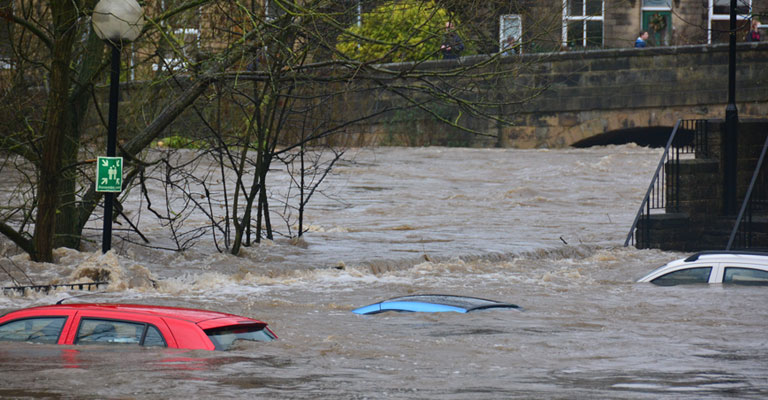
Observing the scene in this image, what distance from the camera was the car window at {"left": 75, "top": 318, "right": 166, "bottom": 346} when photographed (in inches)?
305

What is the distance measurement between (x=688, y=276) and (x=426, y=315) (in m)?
3.37

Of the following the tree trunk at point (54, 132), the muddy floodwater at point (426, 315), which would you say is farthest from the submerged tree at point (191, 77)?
the muddy floodwater at point (426, 315)

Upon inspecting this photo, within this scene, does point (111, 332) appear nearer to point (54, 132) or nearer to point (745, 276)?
point (745, 276)

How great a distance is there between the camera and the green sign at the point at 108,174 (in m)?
13.0

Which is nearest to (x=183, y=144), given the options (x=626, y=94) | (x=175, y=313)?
(x=175, y=313)

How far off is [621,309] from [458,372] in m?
4.74

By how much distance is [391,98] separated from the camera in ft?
127

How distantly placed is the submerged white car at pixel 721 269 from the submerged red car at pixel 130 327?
19.1 ft

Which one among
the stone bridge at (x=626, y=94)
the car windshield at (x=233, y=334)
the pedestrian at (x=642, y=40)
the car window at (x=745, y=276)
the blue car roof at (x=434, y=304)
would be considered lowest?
the blue car roof at (x=434, y=304)

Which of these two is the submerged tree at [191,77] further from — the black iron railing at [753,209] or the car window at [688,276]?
the black iron railing at [753,209]

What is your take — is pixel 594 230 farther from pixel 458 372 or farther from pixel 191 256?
pixel 458 372

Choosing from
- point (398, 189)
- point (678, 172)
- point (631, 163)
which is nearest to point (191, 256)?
point (678, 172)

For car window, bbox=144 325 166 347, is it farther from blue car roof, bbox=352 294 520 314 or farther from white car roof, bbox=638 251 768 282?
white car roof, bbox=638 251 768 282

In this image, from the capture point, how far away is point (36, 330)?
804 centimetres
